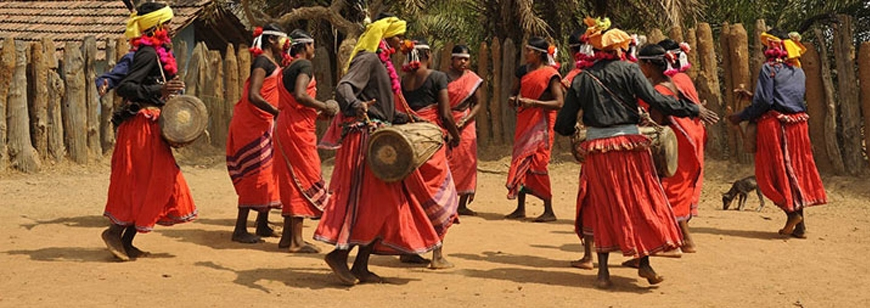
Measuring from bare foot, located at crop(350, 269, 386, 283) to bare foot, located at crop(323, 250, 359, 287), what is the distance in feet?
0.35

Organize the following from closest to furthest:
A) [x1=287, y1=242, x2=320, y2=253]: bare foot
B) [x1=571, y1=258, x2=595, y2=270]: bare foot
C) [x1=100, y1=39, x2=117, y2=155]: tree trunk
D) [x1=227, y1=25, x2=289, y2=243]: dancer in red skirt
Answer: [x1=571, y1=258, x2=595, y2=270]: bare foot
[x1=287, y1=242, x2=320, y2=253]: bare foot
[x1=227, y1=25, x2=289, y2=243]: dancer in red skirt
[x1=100, y1=39, x2=117, y2=155]: tree trunk

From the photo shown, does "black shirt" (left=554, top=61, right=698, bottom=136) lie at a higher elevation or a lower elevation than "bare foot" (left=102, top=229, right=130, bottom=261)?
higher

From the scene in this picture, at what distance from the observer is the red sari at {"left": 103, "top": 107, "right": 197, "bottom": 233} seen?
7.81 m

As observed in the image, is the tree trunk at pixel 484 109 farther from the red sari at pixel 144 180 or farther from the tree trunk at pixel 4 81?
the red sari at pixel 144 180

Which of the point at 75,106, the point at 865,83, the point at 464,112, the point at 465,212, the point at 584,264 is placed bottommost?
the point at 465,212

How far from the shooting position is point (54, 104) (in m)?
13.7

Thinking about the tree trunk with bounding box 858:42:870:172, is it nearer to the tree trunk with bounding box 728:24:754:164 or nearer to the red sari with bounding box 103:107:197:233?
the tree trunk with bounding box 728:24:754:164

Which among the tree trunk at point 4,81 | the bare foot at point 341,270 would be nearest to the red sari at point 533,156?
the bare foot at point 341,270

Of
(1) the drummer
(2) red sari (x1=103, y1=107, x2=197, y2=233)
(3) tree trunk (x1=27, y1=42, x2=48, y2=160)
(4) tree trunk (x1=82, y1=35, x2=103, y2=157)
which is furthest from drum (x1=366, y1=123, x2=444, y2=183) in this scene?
(4) tree trunk (x1=82, y1=35, x2=103, y2=157)

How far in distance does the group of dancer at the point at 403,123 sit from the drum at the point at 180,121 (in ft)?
0.34

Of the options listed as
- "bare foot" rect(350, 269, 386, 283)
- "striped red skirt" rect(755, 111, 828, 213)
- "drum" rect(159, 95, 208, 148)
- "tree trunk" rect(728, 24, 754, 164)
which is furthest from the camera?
"tree trunk" rect(728, 24, 754, 164)

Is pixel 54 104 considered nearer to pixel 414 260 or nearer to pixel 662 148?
pixel 414 260

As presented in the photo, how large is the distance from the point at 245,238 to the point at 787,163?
461 centimetres

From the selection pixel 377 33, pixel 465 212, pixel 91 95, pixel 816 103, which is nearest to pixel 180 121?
pixel 377 33
